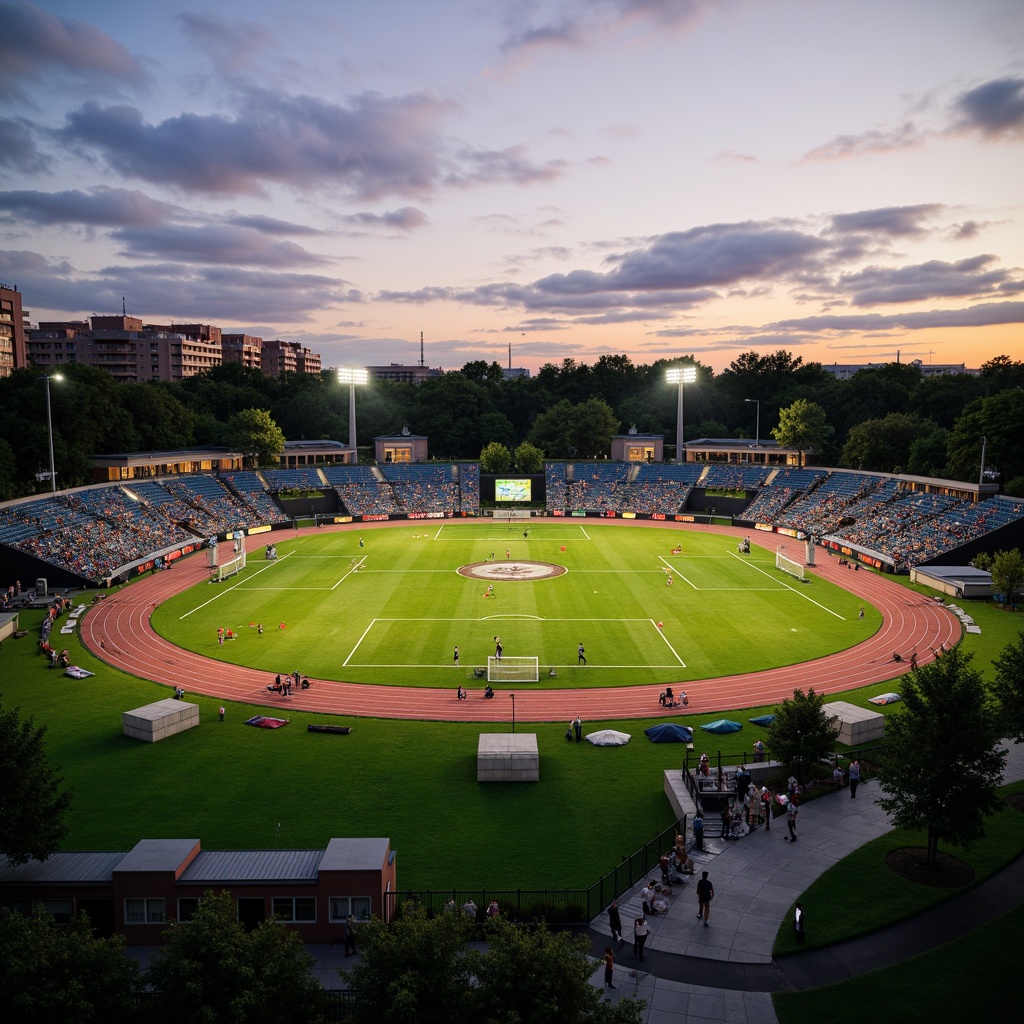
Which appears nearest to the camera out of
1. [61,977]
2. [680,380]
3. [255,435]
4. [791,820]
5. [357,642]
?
[61,977]

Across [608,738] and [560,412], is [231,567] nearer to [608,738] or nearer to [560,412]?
[608,738]

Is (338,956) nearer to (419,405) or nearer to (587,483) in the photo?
(587,483)

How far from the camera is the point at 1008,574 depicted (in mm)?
56438

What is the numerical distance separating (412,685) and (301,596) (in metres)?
23.7

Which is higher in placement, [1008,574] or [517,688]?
[1008,574]

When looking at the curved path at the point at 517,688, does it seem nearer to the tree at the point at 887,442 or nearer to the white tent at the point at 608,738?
the white tent at the point at 608,738

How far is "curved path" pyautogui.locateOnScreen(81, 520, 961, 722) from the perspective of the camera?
39750 mm

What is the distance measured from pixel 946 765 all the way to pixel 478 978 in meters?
16.4

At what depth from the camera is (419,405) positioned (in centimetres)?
15150

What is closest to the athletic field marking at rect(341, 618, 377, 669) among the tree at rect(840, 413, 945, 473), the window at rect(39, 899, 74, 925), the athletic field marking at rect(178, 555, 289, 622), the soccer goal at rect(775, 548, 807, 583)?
the athletic field marking at rect(178, 555, 289, 622)

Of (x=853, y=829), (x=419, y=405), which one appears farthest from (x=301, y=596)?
(x=419, y=405)

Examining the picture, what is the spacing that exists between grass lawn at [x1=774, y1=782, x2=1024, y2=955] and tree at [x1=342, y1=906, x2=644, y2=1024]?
28.9ft

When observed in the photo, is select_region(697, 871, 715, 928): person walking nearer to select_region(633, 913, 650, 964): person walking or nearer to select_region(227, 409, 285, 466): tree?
select_region(633, 913, 650, 964): person walking

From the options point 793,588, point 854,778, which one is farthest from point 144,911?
point 793,588
